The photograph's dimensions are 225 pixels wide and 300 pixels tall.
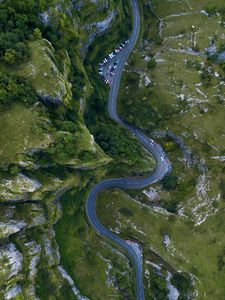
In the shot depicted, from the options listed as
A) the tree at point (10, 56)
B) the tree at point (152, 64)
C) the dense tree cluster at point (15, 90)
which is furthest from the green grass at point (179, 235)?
the tree at point (10, 56)

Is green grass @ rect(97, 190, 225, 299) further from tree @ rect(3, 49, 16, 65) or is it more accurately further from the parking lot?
tree @ rect(3, 49, 16, 65)

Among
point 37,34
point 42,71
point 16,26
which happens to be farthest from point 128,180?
point 16,26

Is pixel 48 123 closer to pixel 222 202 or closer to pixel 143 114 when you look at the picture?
pixel 143 114

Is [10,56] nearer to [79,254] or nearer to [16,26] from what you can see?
[16,26]

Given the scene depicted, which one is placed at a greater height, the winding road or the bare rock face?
the winding road

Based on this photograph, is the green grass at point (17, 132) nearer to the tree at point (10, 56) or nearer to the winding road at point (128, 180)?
the tree at point (10, 56)

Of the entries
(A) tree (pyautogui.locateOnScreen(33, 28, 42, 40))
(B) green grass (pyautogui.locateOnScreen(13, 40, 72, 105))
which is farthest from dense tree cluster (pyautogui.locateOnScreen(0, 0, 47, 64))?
(B) green grass (pyautogui.locateOnScreen(13, 40, 72, 105))
